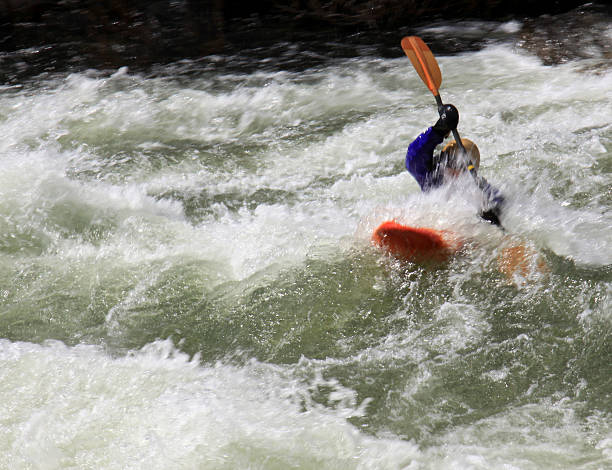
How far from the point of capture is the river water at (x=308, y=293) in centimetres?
224

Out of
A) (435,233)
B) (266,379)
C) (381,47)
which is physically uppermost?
(381,47)

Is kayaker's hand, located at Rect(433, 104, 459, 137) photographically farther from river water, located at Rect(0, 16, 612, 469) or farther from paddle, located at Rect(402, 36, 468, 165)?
paddle, located at Rect(402, 36, 468, 165)

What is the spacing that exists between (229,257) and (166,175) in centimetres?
129

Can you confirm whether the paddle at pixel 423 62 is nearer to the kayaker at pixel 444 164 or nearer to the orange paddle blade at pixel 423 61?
the orange paddle blade at pixel 423 61

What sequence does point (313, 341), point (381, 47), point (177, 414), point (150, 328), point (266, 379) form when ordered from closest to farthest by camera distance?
point (177, 414) → point (266, 379) → point (313, 341) → point (150, 328) → point (381, 47)

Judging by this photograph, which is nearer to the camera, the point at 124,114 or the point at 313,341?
the point at 313,341

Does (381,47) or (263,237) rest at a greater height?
(381,47)

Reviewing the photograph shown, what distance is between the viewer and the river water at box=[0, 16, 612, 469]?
2240 millimetres

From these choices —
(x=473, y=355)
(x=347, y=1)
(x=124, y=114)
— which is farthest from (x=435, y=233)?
(x=347, y=1)

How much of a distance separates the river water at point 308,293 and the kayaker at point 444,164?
0.24 feet

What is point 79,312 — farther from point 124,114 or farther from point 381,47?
point 381,47

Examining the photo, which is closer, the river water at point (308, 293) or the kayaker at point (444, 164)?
the river water at point (308, 293)

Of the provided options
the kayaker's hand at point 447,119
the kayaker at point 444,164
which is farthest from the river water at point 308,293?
the kayaker's hand at point 447,119

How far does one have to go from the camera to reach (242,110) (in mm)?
5223
